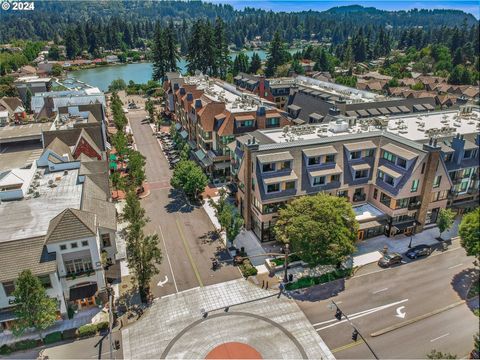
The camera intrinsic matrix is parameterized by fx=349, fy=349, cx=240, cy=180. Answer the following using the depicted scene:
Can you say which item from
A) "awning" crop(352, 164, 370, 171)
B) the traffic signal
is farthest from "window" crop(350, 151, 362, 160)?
the traffic signal

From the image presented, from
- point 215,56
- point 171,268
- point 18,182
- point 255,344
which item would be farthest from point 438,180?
point 215,56

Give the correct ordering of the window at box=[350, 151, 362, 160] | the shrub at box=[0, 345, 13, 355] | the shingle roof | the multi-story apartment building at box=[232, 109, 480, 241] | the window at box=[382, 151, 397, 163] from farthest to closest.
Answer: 1. the window at box=[350, 151, 362, 160]
2. the window at box=[382, 151, 397, 163]
3. the multi-story apartment building at box=[232, 109, 480, 241]
4. the shingle roof
5. the shrub at box=[0, 345, 13, 355]

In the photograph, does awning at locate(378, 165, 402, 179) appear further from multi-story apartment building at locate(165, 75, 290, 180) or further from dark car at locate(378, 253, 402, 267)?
multi-story apartment building at locate(165, 75, 290, 180)

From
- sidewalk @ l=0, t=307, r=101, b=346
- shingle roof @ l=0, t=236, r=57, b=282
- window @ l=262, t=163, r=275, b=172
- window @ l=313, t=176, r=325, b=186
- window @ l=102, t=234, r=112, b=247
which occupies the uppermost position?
window @ l=262, t=163, r=275, b=172

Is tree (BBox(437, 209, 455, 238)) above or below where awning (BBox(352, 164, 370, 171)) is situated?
below

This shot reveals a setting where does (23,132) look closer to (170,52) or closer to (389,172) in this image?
(389,172)
